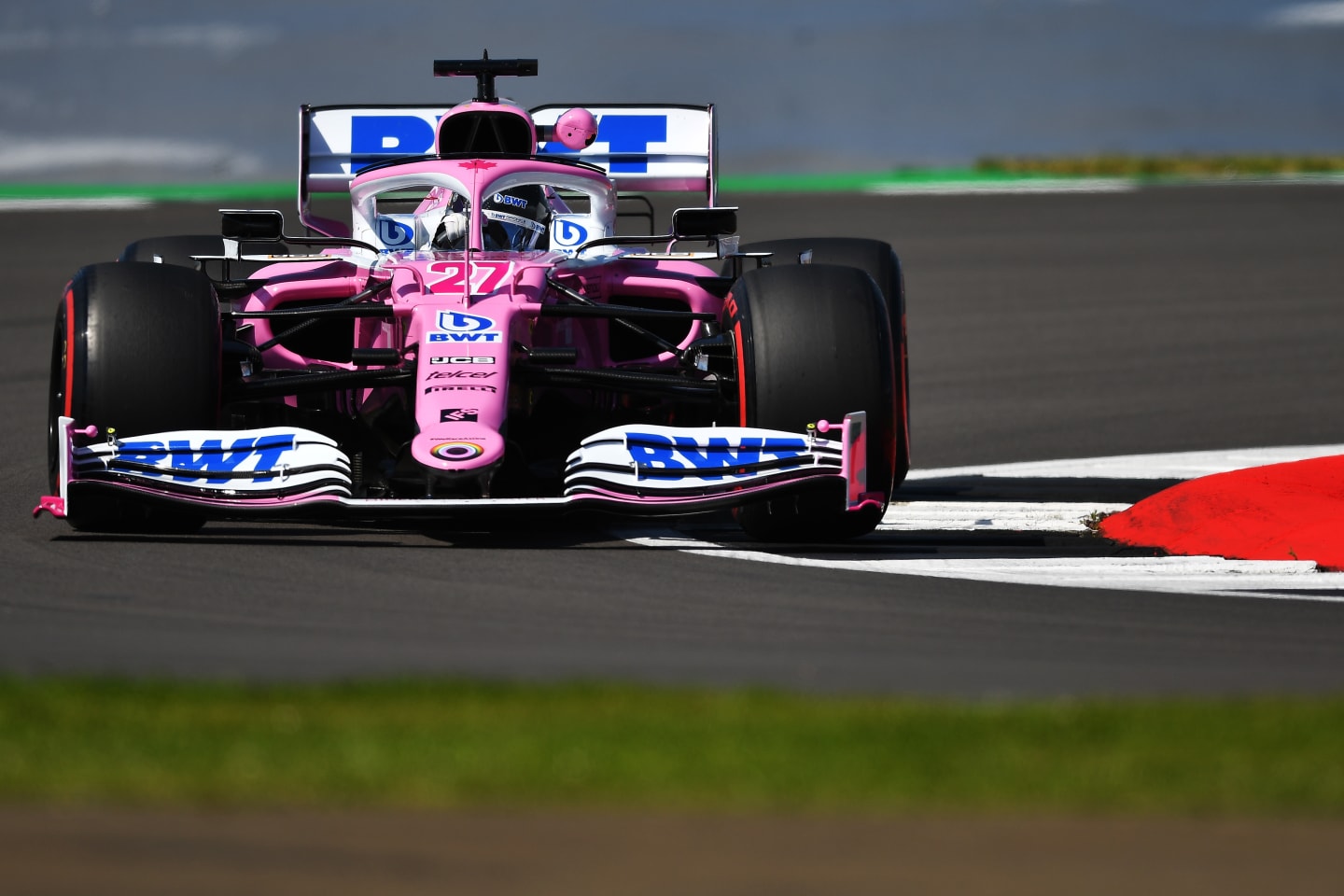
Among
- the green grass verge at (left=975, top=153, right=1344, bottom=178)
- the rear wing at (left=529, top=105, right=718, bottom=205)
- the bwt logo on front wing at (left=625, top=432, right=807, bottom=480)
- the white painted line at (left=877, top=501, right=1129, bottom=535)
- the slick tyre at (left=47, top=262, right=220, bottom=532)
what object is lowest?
the white painted line at (left=877, top=501, right=1129, bottom=535)

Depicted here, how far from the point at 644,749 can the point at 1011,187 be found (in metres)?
29.3

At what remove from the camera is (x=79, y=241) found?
2503 centimetres

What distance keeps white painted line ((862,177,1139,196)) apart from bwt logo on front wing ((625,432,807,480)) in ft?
77.8

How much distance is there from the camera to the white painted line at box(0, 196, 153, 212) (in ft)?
96.2

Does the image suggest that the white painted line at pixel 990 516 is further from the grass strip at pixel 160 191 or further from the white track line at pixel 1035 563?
the grass strip at pixel 160 191

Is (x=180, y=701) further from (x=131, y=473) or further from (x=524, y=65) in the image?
(x=524, y=65)

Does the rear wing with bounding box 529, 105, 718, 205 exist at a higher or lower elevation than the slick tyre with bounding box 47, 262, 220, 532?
higher

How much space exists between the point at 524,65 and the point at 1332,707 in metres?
7.17

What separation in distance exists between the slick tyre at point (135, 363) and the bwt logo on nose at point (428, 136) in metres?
3.19

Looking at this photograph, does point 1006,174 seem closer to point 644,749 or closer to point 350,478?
point 350,478

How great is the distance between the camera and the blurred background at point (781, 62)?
1439 inches

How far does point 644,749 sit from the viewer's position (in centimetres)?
514

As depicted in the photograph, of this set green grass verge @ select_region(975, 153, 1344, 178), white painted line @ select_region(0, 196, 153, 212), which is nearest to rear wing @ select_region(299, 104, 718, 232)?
white painted line @ select_region(0, 196, 153, 212)

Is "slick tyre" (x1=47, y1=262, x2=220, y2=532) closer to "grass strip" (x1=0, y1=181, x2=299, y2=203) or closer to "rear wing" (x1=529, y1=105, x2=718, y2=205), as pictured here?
"rear wing" (x1=529, y1=105, x2=718, y2=205)
